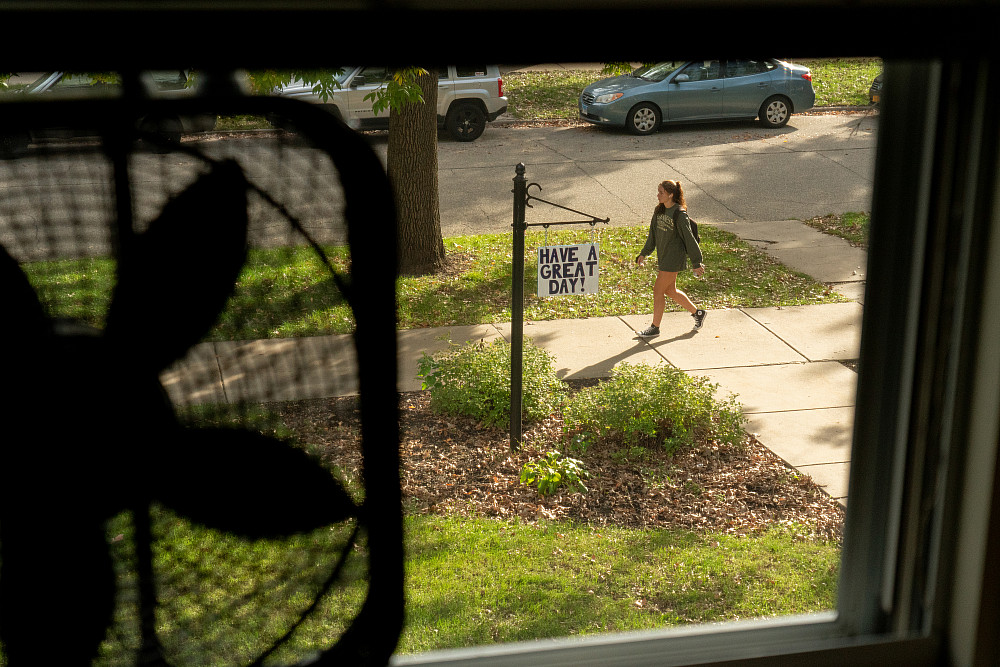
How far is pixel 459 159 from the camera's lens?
442 inches

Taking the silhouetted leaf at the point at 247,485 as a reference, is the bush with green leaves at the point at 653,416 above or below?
below

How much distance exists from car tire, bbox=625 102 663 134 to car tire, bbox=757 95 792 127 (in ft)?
4.71

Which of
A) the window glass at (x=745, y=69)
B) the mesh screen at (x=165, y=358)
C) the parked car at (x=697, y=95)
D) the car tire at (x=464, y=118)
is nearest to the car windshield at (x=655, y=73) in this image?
the parked car at (x=697, y=95)

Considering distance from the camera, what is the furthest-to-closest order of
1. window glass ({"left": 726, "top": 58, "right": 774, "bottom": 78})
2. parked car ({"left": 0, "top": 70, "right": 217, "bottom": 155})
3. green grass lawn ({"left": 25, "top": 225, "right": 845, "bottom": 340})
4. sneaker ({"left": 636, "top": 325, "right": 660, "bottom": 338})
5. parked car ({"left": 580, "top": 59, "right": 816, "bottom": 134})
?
parked car ({"left": 580, "top": 59, "right": 816, "bottom": 134}), window glass ({"left": 726, "top": 58, "right": 774, "bottom": 78}), green grass lawn ({"left": 25, "top": 225, "right": 845, "bottom": 340}), sneaker ({"left": 636, "top": 325, "right": 660, "bottom": 338}), parked car ({"left": 0, "top": 70, "right": 217, "bottom": 155})

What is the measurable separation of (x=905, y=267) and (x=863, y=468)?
0.80ft

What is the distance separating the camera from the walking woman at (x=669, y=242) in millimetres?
5953

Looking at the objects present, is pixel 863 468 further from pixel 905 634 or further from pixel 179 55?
pixel 179 55

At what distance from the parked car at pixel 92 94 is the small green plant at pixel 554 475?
3.70 meters

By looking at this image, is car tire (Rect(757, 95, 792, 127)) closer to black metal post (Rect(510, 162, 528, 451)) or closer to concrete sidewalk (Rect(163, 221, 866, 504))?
concrete sidewalk (Rect(163, 221, 866, 504))

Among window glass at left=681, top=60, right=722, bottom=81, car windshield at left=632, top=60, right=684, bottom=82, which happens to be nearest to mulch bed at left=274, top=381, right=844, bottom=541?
car windshield at left=632, top=60, right=684, bottom=82

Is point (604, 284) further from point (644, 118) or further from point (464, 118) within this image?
point (644, 118)

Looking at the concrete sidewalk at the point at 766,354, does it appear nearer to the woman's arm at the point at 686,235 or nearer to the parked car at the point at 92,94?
the woman's arm at the point at 686,235

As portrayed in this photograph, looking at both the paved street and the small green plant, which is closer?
the small green plant

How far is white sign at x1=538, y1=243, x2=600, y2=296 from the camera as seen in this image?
467 cm
